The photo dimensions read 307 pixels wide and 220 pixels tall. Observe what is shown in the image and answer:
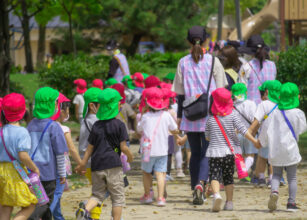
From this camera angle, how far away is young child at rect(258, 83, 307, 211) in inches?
300

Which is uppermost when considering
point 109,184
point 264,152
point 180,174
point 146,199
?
point 109,184

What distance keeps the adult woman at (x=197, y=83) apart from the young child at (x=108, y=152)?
1.85 metres

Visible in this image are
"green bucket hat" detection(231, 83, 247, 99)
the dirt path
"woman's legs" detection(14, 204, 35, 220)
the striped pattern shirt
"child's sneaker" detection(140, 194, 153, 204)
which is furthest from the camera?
"green bucket hat" detection(231, 83, 247, 99)

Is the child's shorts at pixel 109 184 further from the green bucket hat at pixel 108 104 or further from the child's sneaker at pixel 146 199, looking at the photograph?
the child's sneaker at pixel 146 199

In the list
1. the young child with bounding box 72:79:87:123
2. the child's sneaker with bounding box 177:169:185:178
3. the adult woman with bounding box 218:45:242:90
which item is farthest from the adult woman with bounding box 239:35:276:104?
the young child with bounding box 72:79:87:123

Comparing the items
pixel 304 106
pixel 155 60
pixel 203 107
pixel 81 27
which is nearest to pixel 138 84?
pixel 304 106

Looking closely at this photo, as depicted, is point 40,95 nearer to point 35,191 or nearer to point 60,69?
point 35,191

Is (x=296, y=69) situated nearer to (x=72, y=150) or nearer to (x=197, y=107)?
(x=197, y=107)

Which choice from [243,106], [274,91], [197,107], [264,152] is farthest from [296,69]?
[197,107]

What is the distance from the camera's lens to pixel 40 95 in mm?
6336

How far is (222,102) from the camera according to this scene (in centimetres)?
783

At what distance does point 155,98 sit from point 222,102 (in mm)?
873

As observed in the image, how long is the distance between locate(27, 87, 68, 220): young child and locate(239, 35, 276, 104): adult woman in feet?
14.5

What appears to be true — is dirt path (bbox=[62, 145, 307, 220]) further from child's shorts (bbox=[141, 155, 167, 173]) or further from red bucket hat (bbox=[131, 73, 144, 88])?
red bucket hat (bbox=[131, 73, 144, 88])
